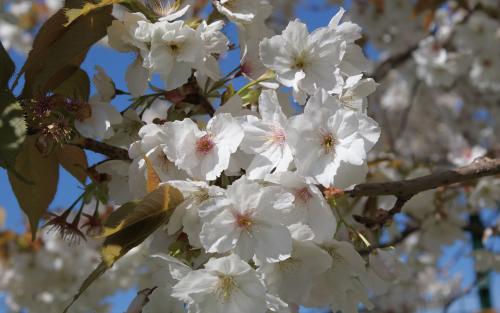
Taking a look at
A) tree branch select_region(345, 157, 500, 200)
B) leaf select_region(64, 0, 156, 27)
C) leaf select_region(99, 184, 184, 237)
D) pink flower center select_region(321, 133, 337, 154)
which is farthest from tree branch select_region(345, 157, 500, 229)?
leaf select_region(64, 0, 156, 27)

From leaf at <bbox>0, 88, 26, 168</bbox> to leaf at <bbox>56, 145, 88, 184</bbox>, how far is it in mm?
175

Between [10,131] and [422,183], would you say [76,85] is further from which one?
[422,183]

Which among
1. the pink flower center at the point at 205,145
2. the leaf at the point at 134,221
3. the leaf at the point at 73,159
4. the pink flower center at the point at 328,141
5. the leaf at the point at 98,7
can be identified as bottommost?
the leaf at the point at 73,159

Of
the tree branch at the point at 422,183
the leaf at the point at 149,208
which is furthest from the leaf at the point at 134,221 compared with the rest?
the tree branch at the point at 422,183

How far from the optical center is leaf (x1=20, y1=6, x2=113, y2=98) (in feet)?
2.73

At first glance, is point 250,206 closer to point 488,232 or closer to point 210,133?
point 210,133

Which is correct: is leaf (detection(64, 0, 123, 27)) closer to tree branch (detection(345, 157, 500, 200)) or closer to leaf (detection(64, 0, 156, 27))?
leaf (detection(64, 0, 156, 27))

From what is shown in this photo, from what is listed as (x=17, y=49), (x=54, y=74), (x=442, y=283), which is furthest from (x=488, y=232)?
(x=442, y=283)

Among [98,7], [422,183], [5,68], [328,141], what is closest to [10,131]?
[5,68]

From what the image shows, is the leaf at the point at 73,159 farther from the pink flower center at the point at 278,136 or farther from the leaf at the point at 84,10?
the pink flower center at the point at 278,136

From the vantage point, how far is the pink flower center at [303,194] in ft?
2.29

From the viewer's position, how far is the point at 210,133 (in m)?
0.76

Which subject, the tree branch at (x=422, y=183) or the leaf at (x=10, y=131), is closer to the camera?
the leaf at (x=10, y=131)

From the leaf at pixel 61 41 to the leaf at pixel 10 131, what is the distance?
13cm
